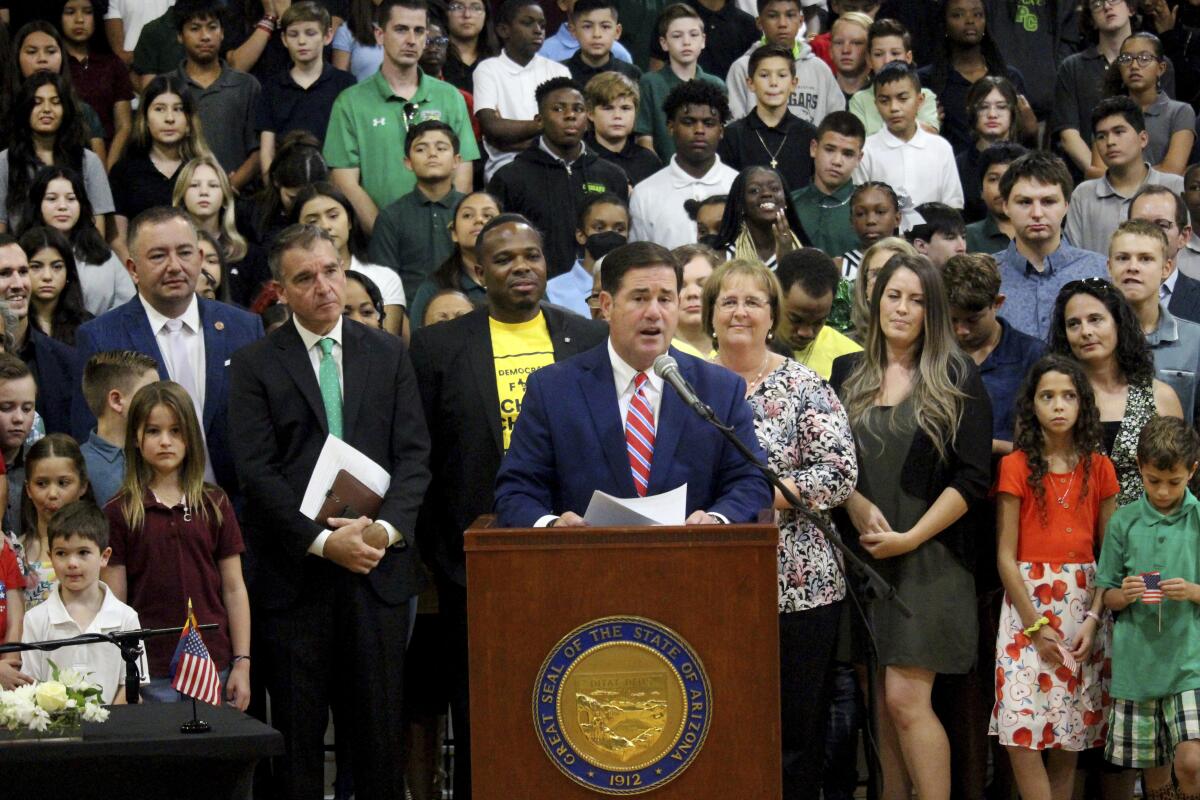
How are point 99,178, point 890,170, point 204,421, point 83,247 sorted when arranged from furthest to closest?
point 890,170 → point 99,178 → point 83,247 → point 204,421

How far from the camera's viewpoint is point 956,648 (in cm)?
591

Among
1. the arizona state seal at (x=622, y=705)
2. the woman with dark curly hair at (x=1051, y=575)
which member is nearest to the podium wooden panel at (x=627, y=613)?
the arizona state seal at (x=622, y=705)

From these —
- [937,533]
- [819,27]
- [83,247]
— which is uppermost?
[819,27]

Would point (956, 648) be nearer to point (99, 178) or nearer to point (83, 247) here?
point (83, 247)

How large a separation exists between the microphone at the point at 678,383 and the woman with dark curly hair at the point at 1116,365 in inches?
96.0

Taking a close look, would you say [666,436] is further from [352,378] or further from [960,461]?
[960,461]

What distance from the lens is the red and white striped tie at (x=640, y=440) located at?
15.1 feet

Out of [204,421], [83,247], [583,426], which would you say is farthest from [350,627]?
[83,247]

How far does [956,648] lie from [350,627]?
2.02 meters

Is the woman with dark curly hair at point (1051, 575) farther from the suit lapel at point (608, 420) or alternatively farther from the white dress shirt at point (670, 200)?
the white dress shirt at point (670, 200)

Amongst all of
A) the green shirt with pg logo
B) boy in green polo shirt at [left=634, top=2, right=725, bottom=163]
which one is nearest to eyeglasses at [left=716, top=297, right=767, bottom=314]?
the green shirt with pg logo

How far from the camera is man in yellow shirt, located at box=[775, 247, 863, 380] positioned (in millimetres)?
6648

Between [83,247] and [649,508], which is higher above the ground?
[83,247]

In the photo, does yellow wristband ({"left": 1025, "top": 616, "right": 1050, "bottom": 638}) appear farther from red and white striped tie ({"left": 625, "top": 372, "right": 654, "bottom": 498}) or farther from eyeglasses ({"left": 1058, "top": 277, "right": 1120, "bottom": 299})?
red and white striped tie ({"left": 625, "top": 372, "right": 654, "bottom": 498})
